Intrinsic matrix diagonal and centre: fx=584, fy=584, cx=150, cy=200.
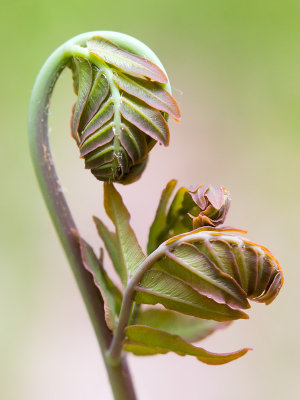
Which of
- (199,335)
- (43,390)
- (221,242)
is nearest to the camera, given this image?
(221,242)

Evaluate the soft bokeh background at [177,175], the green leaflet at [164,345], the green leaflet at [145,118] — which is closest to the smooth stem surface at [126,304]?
the green leaflet at [164,345]

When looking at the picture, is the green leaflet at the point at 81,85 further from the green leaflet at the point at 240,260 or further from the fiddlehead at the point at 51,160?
the green leaflet at the point at 240,260

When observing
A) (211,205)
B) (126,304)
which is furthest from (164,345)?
(211,205)

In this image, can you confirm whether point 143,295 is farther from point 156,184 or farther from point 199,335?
point 156,184

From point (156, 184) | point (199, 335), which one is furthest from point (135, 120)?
point (156, 184)

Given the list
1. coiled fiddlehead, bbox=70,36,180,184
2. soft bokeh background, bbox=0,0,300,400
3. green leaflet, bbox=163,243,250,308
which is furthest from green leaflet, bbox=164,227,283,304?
soft bokeh background, bbox=0,0,300,400

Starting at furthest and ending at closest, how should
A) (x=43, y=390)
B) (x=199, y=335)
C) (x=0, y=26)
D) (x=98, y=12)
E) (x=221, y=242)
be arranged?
(x=98, y=12) → (x=0, y=26) → (x=43, y=390) → (x=199, y=335) → (x=221, y=242)

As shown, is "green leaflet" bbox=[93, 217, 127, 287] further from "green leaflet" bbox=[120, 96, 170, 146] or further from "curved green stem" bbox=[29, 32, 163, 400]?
"green leaflet" bbox=[120, 96, 170, 146]
